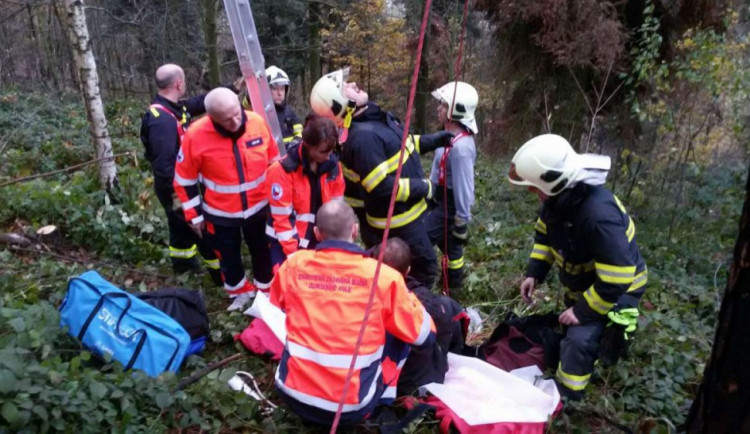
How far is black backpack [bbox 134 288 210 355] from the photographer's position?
3523 mm

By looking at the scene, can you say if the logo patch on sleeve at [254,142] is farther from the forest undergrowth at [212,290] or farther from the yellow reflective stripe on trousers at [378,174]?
the forest undergrowth at [212,290]

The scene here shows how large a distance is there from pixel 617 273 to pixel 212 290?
3.59 meters

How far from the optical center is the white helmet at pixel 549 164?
2.95 meters

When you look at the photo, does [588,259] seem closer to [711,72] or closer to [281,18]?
[711,72]

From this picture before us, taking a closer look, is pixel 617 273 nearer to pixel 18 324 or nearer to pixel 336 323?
pixel 336 323

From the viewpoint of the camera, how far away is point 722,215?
5879 millimetres

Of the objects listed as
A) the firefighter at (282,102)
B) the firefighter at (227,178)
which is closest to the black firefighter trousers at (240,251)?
the firefighter at (227,178)

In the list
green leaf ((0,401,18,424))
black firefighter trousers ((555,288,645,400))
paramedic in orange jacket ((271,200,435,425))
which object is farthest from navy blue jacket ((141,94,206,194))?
black firefighter trousers ((555,288,645,400))

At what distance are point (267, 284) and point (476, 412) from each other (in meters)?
2.40

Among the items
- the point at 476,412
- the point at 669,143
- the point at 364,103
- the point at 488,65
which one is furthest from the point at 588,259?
the point at 488,65

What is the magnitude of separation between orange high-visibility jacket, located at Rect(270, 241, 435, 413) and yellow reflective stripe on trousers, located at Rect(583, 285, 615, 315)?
1.08 meters

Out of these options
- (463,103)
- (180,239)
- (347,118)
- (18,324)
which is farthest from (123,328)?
(463,103)

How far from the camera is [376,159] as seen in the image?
366cm

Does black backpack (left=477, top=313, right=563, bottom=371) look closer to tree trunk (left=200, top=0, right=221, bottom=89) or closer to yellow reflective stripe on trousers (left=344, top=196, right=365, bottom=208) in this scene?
yellow reflective stripe on trousers (left=344, top=196, right=365, bottom=208)
